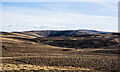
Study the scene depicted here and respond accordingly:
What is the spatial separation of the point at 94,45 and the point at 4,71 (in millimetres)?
41960

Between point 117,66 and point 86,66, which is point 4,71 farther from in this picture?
point 117,66

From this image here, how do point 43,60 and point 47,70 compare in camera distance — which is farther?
point 43,60

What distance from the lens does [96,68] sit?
63.0 feet

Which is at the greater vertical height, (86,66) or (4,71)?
(4,71)

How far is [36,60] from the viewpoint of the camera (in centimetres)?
2083

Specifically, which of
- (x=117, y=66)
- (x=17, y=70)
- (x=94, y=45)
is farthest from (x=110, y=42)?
(x=17, y=70)

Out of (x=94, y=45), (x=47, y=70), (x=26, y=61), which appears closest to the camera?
(x=47, y=70)

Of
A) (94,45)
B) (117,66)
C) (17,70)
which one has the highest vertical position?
(17,70)

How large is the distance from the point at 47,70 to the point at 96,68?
5834mm

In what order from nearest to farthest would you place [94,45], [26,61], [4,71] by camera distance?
1. [4,71]
2. [26,61]
3. [94,45]

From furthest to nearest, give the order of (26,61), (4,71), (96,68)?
(26,61)
(96,68)
(4,71)

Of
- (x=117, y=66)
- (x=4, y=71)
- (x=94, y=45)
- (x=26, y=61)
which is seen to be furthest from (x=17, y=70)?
(x=94, y=45)

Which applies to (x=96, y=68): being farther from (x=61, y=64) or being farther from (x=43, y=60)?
(x=43, y=60)

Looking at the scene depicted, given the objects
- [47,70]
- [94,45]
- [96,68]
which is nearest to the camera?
[47,70]
